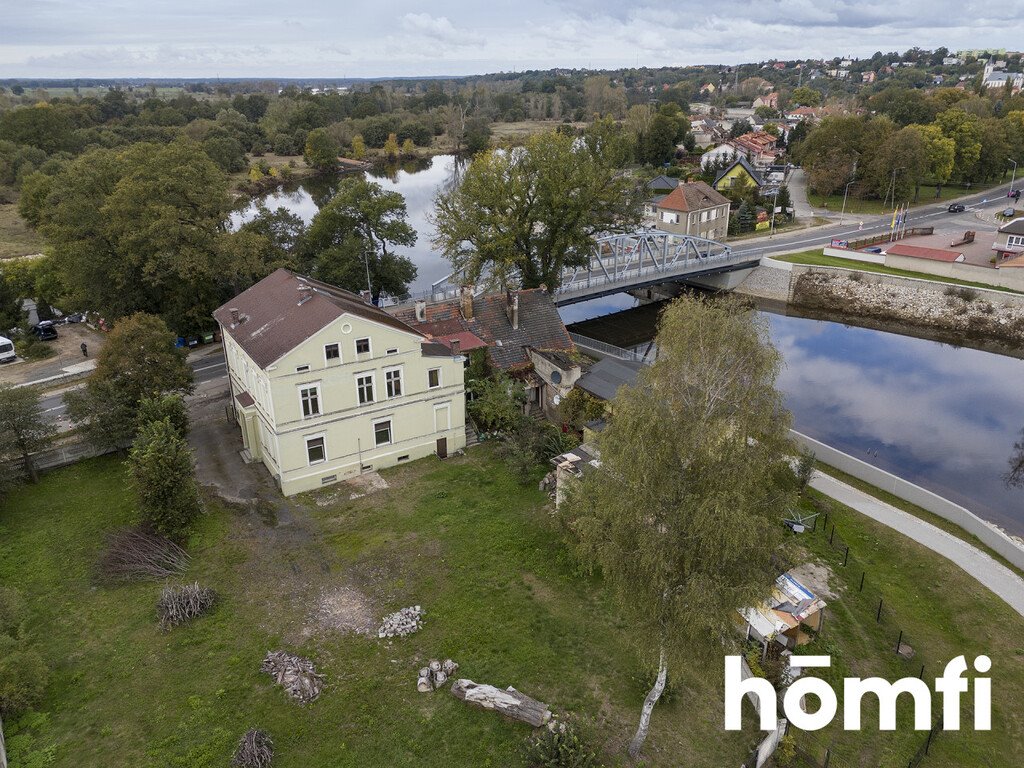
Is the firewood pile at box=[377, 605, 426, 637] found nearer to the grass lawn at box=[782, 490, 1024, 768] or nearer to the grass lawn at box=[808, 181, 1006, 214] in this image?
the grass lawn at box=[782, 490, 1024, 768]

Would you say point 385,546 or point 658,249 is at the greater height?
point 658,249

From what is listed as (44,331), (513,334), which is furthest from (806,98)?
(44,331)

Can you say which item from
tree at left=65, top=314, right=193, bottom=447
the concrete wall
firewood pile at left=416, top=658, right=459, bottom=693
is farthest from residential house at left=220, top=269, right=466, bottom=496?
the concrete wall

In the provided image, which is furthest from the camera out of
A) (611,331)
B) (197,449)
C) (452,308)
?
(611,331)

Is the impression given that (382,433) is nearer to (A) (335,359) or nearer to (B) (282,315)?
(A) (335,359)

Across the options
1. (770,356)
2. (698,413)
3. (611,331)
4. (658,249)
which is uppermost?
(770,356)

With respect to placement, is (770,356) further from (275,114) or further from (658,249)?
(275,114)

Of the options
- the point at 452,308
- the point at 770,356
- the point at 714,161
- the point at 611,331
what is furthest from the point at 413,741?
the point at 714,161

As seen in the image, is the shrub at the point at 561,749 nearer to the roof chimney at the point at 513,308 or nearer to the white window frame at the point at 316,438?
the white window frame at the point at 316,438
